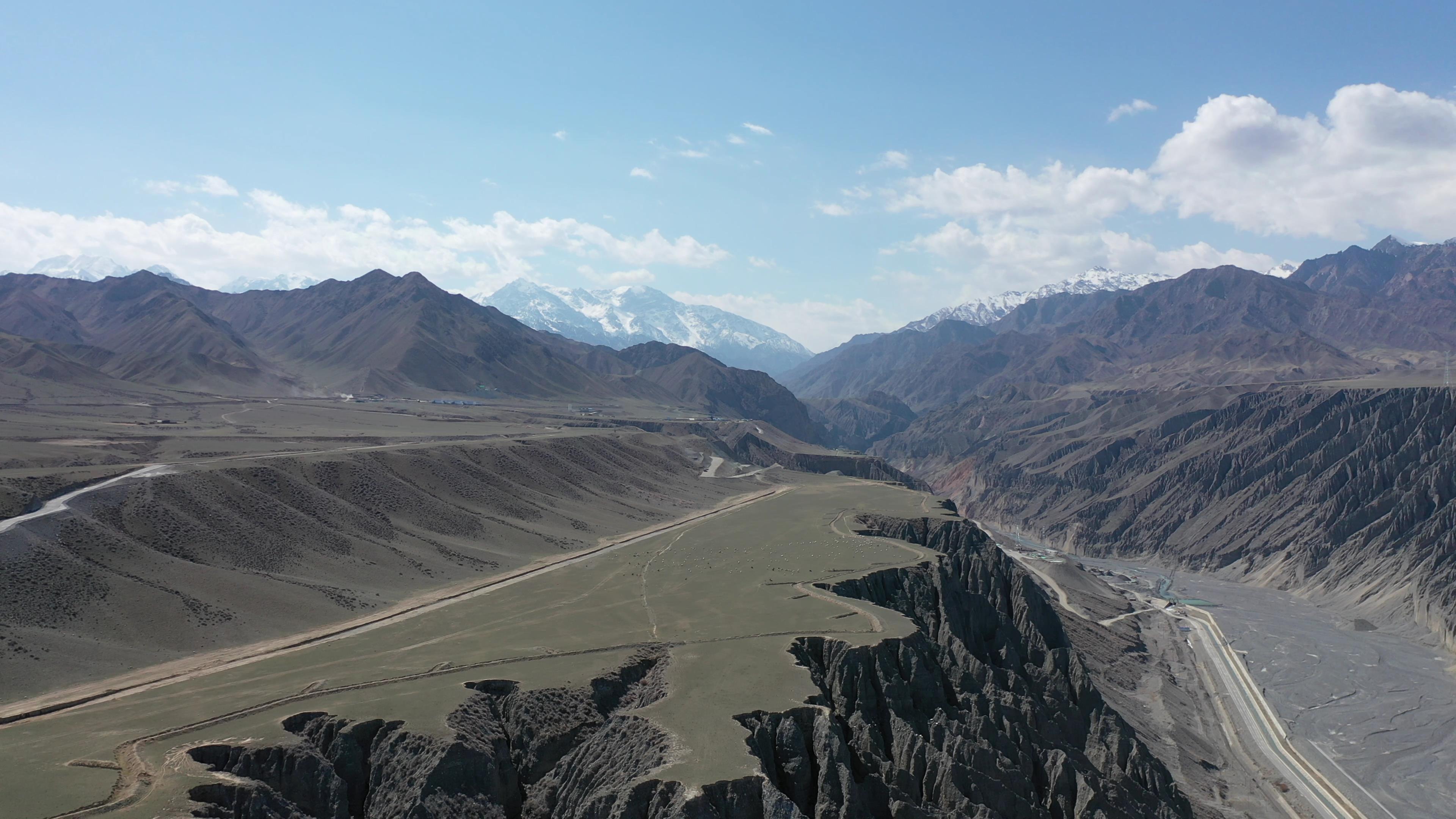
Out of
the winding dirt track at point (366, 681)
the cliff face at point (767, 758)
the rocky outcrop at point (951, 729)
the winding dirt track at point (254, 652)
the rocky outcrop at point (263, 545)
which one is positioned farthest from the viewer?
the rocky outcrop at point (263, 545)

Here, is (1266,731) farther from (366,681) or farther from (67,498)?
(67,498)

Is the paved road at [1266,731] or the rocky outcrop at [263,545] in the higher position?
the rocky outcrop at [263,545]

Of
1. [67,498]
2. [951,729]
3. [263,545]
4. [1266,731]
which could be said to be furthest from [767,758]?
[1266,731]

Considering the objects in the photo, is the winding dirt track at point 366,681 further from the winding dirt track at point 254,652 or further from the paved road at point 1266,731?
the paved road at point 1266,731

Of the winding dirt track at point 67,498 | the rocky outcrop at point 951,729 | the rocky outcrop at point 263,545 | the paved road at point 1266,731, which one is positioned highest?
the winding dirt track at point 67,498

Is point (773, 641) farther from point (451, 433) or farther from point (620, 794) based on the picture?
point (451, 433)

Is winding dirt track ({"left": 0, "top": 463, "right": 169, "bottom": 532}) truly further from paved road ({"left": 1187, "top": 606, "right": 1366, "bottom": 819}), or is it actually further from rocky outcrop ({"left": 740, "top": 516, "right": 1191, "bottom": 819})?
paved road ({"left": 1187, "top": 606, "right": 1366, "bottom": 819})

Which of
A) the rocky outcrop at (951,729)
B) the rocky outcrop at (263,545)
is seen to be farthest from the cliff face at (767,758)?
the rocky outcrop at (263,545)
